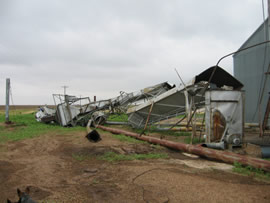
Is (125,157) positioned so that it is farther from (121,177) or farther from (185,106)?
(185,106)

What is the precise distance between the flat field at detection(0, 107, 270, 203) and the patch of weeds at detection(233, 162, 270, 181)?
0.37ft

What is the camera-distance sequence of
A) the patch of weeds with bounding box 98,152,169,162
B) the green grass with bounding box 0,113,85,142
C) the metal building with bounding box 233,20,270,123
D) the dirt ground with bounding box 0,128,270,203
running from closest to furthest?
the dirt ground with bounding box 0,128,270,203 < the patch of weeds with bounding box 98,152,169,162 < the green grass with bounding box 0,113,85,142 < the metal building with bounding box 233,20,270,123

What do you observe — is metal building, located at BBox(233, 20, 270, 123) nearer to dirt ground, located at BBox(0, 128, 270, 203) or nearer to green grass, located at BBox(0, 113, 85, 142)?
dirt ground, located at BBox(0, 128, 270, 203)

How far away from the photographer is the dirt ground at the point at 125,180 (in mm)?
4281

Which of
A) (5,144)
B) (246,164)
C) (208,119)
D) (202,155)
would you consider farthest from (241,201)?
(5,144)

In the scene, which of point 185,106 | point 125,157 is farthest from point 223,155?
point 185,106

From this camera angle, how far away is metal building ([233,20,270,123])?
15.2m

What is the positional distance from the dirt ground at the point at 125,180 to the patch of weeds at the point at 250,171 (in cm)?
23

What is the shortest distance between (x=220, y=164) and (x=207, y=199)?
2.92 metres

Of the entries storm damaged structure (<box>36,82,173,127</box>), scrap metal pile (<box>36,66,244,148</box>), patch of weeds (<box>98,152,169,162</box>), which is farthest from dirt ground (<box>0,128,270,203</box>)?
storm damaged structure (<box>36,82,173,127</box>)

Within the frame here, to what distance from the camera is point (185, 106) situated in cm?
1264

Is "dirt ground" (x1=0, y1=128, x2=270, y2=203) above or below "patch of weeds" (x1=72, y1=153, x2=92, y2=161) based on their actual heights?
above

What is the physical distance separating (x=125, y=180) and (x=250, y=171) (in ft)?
11.0

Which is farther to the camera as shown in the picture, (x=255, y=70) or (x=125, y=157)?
(x=255, y=70)
